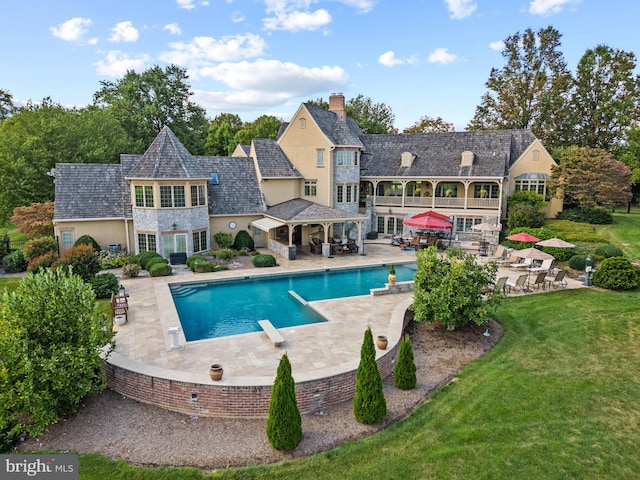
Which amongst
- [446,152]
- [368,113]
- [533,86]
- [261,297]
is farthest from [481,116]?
[261,297]

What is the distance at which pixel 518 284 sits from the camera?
69.2 feet

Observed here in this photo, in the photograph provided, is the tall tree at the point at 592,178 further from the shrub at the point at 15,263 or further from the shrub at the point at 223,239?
the shrub at the point at 15,263

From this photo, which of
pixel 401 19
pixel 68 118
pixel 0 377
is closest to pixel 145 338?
pixel 0 377

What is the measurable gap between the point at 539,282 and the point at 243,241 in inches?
799

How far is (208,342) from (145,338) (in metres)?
2.54

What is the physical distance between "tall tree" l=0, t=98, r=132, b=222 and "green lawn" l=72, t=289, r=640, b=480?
32.5 m

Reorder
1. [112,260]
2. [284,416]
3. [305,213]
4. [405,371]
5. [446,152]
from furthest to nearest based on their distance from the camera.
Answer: [446,152] < [305,213] < [112,260] < [405,371] < [284,416]

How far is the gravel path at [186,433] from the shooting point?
9641mm

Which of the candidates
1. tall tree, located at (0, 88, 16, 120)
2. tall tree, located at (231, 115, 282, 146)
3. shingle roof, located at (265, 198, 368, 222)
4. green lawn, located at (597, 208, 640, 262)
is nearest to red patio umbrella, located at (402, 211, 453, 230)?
shingle roof, located at (265, 198, 368, 222)

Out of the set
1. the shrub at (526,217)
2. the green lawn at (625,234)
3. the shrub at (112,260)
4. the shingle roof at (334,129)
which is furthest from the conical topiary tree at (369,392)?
the shrub at (526,217)

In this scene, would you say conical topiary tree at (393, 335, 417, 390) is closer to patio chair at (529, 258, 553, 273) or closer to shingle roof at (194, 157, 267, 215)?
patio chair at (529, 258, 553, 273)

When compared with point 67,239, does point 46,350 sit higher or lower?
lower

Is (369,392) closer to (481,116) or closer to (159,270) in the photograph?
(159,270)

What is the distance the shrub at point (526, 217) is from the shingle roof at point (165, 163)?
25100 millimetres
